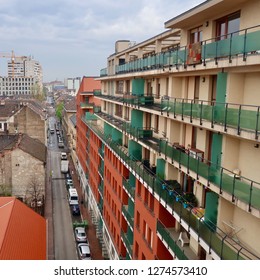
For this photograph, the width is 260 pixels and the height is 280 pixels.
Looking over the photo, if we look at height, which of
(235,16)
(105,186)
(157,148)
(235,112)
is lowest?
(105,186)

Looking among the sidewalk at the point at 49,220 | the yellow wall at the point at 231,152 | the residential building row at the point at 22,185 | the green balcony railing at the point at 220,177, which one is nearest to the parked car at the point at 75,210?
the sidewalk at the point at 49,220

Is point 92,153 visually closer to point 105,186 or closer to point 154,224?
point 105,186

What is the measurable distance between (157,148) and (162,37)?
758cm

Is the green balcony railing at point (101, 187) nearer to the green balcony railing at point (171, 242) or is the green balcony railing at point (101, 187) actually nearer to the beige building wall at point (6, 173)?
the beige building wall at point (6, 173)

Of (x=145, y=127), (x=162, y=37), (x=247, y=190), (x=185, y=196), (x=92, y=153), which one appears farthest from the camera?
(x=92, y=153)

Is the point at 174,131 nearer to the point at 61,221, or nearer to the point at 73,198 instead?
the point at 61,221

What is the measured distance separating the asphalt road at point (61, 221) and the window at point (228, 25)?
26.2 metres

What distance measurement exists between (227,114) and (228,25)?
4376 millimetres

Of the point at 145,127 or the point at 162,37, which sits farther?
the point at 145,127

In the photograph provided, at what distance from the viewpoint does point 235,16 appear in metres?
14.5

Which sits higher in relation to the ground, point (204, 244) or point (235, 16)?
point (235, 16)

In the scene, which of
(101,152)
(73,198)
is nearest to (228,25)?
(101,152)

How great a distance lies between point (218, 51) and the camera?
13.8 m

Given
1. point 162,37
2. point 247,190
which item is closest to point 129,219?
point 162,37
